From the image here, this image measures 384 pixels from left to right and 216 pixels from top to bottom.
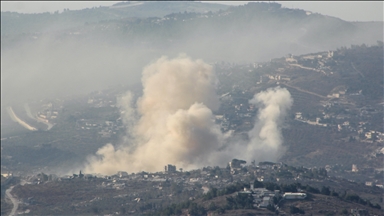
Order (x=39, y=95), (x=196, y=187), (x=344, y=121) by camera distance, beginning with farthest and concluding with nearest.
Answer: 1. (x=39, y=95)
2. (x=344, y=121)
3. (x=196, y=187)

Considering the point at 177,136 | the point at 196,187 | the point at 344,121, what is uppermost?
the point at 344,121

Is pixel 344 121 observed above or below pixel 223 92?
below

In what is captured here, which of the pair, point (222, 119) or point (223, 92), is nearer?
point (222, 119)

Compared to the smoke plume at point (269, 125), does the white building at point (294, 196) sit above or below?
below

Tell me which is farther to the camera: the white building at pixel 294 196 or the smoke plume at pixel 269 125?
the smoke plume at pixel 269 125

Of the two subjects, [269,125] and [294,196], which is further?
[269,125]

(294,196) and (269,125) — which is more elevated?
(269,125)

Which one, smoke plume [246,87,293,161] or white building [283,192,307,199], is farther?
smoke plume [246,87,293,161]

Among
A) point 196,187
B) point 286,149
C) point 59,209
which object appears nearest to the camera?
point 59,209

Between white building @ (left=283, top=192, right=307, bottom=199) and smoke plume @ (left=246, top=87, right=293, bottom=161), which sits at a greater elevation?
smoke plume @ (left=246, top=87, right=293, bottom=161)

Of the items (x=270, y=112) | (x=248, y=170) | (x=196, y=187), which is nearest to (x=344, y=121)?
(x=270, y=112)

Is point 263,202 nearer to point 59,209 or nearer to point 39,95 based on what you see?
point 59,209
